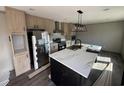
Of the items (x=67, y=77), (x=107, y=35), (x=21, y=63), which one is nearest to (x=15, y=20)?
(x=21, y=63)

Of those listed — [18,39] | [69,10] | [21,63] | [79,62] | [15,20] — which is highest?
[69,10]

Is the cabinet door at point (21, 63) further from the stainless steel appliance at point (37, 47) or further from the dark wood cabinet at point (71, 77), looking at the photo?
the dark wood cabinet at point (71, 77)

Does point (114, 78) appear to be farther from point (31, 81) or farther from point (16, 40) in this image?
point (16, 40)

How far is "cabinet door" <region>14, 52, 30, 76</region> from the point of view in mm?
2850

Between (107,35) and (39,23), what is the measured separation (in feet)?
16.8

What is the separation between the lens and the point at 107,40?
20.9 ft

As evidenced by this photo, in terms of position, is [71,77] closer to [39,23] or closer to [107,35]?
[39,23]

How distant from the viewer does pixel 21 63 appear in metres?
2.99

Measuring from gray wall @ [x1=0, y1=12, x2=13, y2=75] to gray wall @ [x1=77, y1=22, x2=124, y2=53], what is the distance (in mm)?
6279

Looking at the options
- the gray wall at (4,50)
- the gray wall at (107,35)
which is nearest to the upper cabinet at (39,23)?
the gray wall at (4,50)

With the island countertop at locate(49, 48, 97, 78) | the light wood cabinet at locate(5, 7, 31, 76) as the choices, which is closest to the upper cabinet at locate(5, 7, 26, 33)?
the light wood cabinet at locate(5, 7, 31, 76)

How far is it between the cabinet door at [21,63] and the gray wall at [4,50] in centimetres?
52

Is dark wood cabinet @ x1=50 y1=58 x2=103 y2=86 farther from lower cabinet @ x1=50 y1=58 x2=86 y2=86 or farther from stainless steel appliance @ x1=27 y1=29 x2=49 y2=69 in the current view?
stainless steel appliance @ x1=27 y1=29 x2=49 y2=69

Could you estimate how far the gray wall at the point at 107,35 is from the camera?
18.8 ft
